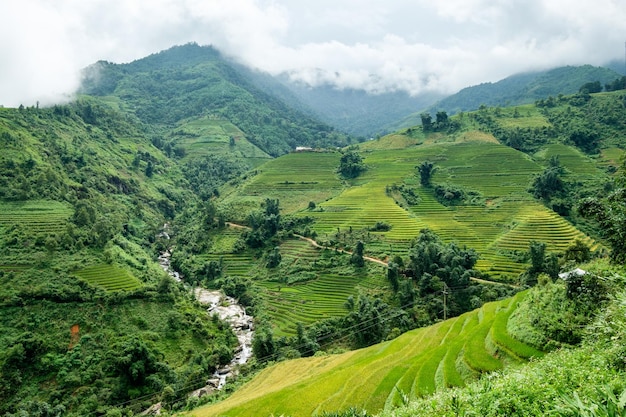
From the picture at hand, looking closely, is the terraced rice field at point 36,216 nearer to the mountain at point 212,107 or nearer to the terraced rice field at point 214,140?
the terraced rice field at point 214,140

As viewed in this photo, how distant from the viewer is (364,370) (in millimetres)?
26156

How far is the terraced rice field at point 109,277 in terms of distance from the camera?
44.8 metres

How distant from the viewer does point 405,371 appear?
24.0 m

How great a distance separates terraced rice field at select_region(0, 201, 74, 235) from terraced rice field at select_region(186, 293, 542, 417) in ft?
115

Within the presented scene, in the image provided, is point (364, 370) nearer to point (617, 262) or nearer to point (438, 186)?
point (617, 262)

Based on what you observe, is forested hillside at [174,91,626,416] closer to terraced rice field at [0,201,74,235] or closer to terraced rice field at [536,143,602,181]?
terraced rice field at [536,143,602,181]

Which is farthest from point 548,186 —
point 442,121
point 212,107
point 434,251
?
point 212,107

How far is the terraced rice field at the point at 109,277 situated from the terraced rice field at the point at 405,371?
2134 cm

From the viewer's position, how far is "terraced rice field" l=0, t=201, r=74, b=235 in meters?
49.6

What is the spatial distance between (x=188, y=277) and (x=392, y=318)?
32.8 metres

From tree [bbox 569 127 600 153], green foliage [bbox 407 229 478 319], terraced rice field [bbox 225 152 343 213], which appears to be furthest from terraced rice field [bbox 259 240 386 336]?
tree [bbox 569 127 600 153]

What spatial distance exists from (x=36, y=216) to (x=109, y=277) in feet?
52.2

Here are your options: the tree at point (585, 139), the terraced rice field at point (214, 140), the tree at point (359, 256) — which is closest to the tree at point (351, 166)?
the tree at point (359, 256)

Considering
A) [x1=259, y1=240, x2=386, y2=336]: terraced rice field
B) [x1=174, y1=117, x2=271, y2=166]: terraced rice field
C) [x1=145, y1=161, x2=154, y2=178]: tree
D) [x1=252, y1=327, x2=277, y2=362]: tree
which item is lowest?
[x1=252, y1=327, x2=277, y2=362]: tree
